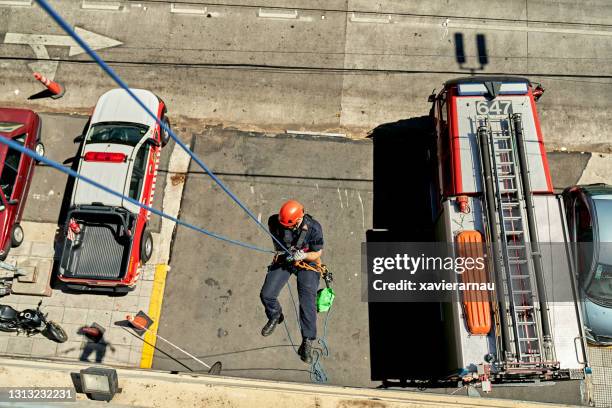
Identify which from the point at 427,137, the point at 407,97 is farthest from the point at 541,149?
the point at 407,97

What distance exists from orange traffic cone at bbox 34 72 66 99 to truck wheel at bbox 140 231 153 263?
5.06 meters

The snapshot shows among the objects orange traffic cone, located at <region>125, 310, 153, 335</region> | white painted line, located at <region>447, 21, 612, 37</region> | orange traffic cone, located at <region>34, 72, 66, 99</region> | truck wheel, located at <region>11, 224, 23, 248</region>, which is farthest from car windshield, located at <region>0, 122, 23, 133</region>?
white painted line, located at <region>447, 21, 612, 37</region>

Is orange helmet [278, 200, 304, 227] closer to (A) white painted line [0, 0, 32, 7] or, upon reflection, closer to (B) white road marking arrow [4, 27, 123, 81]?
(B) white road marking arrow [4, 27, 123, 81]

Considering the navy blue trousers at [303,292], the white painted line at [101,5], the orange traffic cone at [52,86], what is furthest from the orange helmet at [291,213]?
the white painted line at [101,5]

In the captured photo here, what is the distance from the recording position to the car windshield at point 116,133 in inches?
391

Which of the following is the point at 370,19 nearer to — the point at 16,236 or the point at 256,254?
the point at 256,254

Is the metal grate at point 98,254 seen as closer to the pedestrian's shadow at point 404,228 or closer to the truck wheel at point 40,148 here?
the truck wheel at point 40,148

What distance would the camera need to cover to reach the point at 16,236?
10203 mm

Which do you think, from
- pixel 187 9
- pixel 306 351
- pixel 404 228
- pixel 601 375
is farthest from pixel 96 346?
pixel 601 375

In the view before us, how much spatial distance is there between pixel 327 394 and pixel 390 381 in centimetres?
288

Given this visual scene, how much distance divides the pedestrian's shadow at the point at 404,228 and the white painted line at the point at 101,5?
338 inches

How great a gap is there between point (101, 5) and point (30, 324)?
9370 mm

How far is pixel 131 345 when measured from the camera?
9695 mm

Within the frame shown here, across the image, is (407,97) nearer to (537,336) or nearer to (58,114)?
(537,336)
